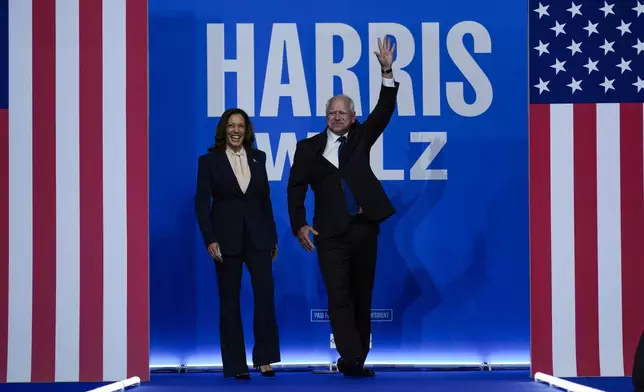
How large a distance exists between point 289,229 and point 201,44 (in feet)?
4.16

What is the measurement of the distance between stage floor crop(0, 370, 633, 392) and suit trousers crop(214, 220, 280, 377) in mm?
123

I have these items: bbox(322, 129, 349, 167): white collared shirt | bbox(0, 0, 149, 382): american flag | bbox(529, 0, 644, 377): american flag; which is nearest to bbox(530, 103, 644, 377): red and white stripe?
bbox(529, 0, 644, 377): american flag

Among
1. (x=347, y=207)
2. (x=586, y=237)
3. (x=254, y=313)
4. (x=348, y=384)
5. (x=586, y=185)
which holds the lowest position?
(x=348, y=384)

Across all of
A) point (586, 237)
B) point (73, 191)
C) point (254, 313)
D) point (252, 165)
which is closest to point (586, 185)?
point (586, 237)

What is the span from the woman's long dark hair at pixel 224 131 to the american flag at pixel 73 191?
451 millimetres

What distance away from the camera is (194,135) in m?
5.81

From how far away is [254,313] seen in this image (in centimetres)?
511

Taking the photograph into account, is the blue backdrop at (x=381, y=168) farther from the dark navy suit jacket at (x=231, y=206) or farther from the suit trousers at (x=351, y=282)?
the suit trousers at (x=351, y=282)

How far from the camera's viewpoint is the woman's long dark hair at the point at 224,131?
5188 mm

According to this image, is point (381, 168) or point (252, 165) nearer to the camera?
point (252, 165)

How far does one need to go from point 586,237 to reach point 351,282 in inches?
50.2

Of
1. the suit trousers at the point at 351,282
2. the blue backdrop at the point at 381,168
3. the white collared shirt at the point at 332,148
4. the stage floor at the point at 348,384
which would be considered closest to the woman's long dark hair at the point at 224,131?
the white collared shirt at the point at 332,148

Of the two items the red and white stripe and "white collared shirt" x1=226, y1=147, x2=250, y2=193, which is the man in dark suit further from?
the red and white stripe

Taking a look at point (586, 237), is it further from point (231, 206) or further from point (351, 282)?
point (231, 206)
